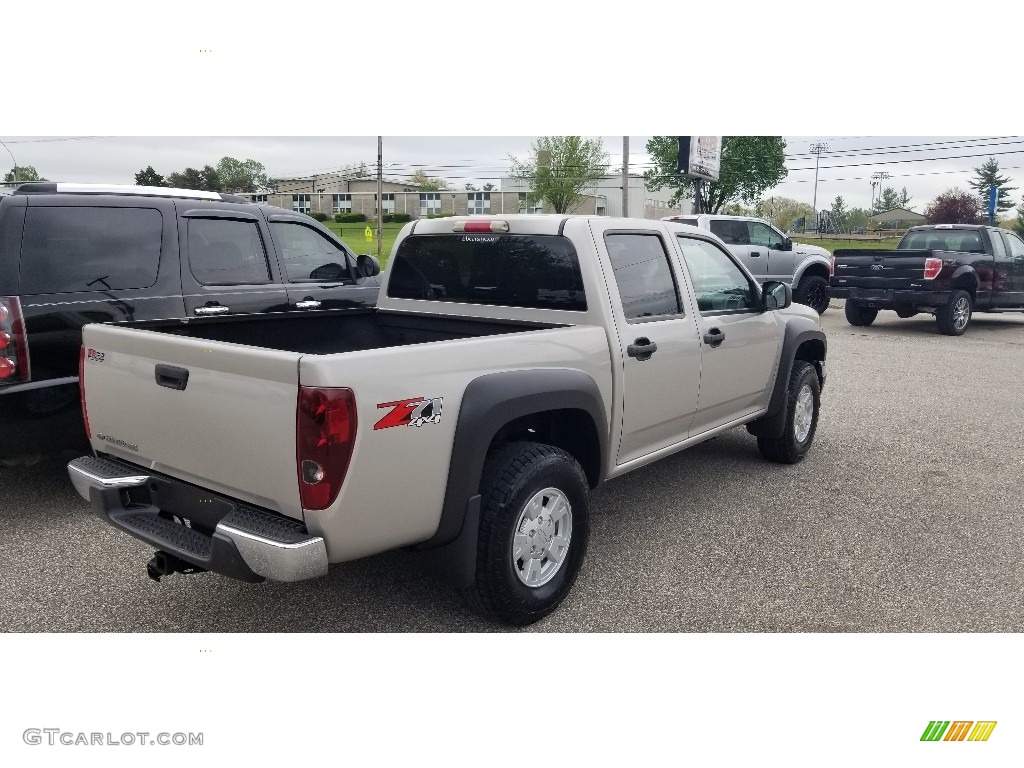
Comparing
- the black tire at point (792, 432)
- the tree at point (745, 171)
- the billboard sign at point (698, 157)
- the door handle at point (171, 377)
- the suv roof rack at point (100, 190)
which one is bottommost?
the black tire at point (792, 432)

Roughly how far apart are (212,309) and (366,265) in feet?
5.74

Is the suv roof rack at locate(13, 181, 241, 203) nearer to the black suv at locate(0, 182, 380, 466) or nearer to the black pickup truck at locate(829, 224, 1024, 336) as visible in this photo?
the black suv at locate(0, 182, 380, 466)

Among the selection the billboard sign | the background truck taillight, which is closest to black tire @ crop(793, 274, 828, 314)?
the billboard sign

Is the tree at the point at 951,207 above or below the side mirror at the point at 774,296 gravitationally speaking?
above

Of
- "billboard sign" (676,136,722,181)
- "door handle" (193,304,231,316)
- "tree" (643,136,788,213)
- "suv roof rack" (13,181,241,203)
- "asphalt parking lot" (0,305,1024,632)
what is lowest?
"asphalt parking lot" (0,305,1024,632)

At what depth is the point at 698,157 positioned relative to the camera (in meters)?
28.6

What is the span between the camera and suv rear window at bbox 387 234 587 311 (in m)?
4.38

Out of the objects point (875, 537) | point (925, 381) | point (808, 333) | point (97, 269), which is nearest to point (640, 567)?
point (875, 537)

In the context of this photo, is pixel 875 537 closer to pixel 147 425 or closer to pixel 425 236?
pixel 425 236

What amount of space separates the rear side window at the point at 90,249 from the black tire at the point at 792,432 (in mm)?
4402

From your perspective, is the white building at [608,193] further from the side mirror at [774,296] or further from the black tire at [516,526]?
the black tire at [516,526]

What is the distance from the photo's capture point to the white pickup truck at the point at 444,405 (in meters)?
2.90

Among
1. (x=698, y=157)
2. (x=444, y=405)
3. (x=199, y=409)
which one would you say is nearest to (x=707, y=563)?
(x=444, y=405)

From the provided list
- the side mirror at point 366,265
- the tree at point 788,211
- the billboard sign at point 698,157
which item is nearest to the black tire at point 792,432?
the side mirror at point 366,265
